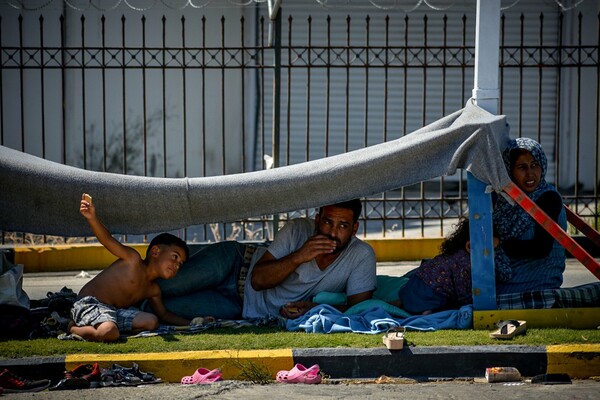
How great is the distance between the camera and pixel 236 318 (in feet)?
23.1

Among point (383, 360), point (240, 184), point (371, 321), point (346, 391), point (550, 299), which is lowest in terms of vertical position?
point (346, 391)

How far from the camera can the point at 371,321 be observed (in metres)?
6.52

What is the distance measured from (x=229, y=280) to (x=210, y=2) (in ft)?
27.7

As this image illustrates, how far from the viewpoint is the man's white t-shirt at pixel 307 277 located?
6895 millimetres

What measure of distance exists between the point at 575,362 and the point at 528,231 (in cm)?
115

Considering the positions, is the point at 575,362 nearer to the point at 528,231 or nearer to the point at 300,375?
the point at 528,231

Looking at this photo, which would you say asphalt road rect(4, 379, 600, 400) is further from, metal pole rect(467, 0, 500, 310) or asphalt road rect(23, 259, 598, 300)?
asphalt road rect(23, 259, 598, 300)

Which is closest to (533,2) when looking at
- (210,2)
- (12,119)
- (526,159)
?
(210,2)

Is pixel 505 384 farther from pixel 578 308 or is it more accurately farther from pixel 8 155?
pixel 8 155

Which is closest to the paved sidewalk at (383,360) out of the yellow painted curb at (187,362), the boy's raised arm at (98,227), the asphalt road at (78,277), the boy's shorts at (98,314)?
the yellow painted curb at (187,362)

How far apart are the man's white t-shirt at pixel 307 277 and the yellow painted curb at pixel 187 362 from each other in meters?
1.05

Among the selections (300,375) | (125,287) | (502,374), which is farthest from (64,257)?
(502,374)

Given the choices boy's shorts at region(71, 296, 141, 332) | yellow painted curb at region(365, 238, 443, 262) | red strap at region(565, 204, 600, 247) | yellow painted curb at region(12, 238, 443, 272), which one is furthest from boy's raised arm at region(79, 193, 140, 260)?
yellow painted curb at region(365, 238, 443, 262)

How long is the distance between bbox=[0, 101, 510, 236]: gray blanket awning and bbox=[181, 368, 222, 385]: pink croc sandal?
4.02ft
